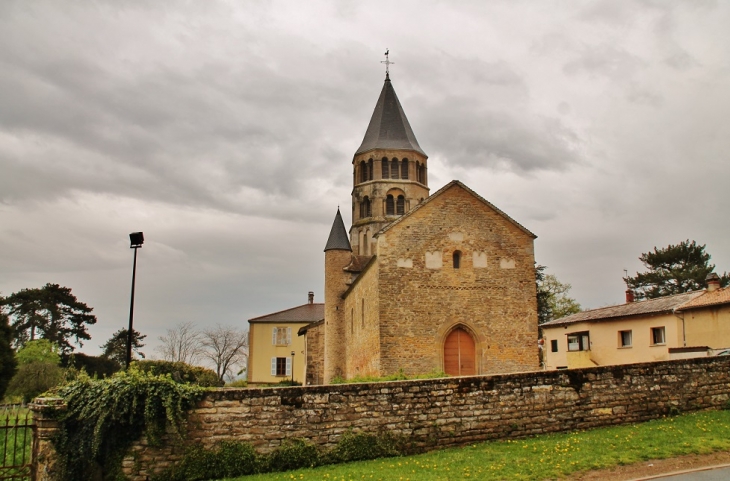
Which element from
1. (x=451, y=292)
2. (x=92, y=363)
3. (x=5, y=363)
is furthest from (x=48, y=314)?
(x=451, y=292)

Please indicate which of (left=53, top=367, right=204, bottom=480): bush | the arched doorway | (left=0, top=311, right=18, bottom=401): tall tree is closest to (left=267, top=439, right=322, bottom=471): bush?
(left=53, top=367, right=204, bottom=480): bush

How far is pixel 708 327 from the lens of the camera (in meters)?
26.0

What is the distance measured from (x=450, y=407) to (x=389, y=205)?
35.0 metres

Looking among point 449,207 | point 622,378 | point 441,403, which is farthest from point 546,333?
point 441,403

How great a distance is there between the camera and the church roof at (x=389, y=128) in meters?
49.9

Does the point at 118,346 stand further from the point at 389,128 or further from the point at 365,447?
the point at 365,447

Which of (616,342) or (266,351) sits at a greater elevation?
(266,351)

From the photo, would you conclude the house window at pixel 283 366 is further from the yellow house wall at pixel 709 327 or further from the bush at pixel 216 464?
the bush at pixel 216 464

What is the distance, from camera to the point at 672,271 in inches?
2157

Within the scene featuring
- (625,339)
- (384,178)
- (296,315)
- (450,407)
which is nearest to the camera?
(450,407)

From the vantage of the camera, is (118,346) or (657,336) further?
(118,346)

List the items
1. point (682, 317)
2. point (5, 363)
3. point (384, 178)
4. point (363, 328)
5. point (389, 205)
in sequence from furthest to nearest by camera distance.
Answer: point (384, 178) → point (389, 205) → point (5, 363) → point (363, 328) → point (682, 317)

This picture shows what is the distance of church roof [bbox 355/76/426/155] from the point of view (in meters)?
49.9

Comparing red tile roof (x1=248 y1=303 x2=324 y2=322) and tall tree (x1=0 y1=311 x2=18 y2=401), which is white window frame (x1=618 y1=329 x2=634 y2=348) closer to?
tall tree (x1=0 y1=311 x2=18 y2=401)
